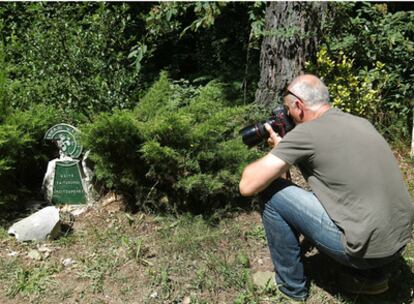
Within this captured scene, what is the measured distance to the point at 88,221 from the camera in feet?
13.5

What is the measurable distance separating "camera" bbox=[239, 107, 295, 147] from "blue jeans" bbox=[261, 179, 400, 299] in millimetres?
345

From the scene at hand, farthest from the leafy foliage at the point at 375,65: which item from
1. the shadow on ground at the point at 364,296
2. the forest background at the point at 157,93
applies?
the shadow on ground at the point at 364,296

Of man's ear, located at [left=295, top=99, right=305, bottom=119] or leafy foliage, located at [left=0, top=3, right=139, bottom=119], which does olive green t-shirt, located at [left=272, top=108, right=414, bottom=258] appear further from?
leafy foliage, located at [left=0, top=3, right=139, bottom=119]

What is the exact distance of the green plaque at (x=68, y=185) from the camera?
14.0ft

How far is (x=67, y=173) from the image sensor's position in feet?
14.0

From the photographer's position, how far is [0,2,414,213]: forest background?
390cm

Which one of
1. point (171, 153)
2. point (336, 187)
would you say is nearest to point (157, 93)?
point (171, 153)

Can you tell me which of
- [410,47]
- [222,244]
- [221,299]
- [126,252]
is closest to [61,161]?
[126,252]

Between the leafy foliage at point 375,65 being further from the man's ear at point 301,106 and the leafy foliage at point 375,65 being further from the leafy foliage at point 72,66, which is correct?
the man's ear at point 301,106

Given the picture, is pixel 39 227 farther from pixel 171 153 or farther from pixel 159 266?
pixel 171 153

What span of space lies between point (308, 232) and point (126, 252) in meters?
1.30

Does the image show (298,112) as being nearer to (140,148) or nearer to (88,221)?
(140,148)

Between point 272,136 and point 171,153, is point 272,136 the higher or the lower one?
the higher one

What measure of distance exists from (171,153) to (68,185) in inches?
40.3
